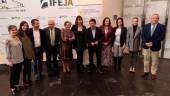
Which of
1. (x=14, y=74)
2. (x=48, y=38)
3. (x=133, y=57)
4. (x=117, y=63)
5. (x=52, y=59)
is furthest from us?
(x=117, y=63)

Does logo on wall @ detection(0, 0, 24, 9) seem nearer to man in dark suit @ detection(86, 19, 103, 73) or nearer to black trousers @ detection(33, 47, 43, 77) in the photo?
black trousers @ detection(33, 47, 43, 77)

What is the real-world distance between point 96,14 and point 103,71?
1.48 m

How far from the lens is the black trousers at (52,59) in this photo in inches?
232

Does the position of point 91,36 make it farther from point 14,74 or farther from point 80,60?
point 14,74

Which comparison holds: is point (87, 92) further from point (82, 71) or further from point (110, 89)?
point (82, 71)

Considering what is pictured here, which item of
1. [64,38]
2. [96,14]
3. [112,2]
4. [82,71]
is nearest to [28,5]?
[64,38]

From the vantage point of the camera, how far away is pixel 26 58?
5.17 m

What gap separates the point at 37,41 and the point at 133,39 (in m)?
2.20

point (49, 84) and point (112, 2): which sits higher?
point (112, 2)

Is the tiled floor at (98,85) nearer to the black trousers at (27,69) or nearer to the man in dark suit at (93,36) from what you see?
the black trousers at (27,69)

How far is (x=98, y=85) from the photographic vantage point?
5.34 metres

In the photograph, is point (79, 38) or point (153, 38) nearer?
point (153, 38)

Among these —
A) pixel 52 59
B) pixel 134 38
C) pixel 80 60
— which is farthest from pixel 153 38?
pixel 52 59

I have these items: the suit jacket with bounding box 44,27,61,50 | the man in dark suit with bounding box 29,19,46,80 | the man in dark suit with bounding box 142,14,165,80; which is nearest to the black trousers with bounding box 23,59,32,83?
the man in dark suit with bounding box 29,19,46,80
